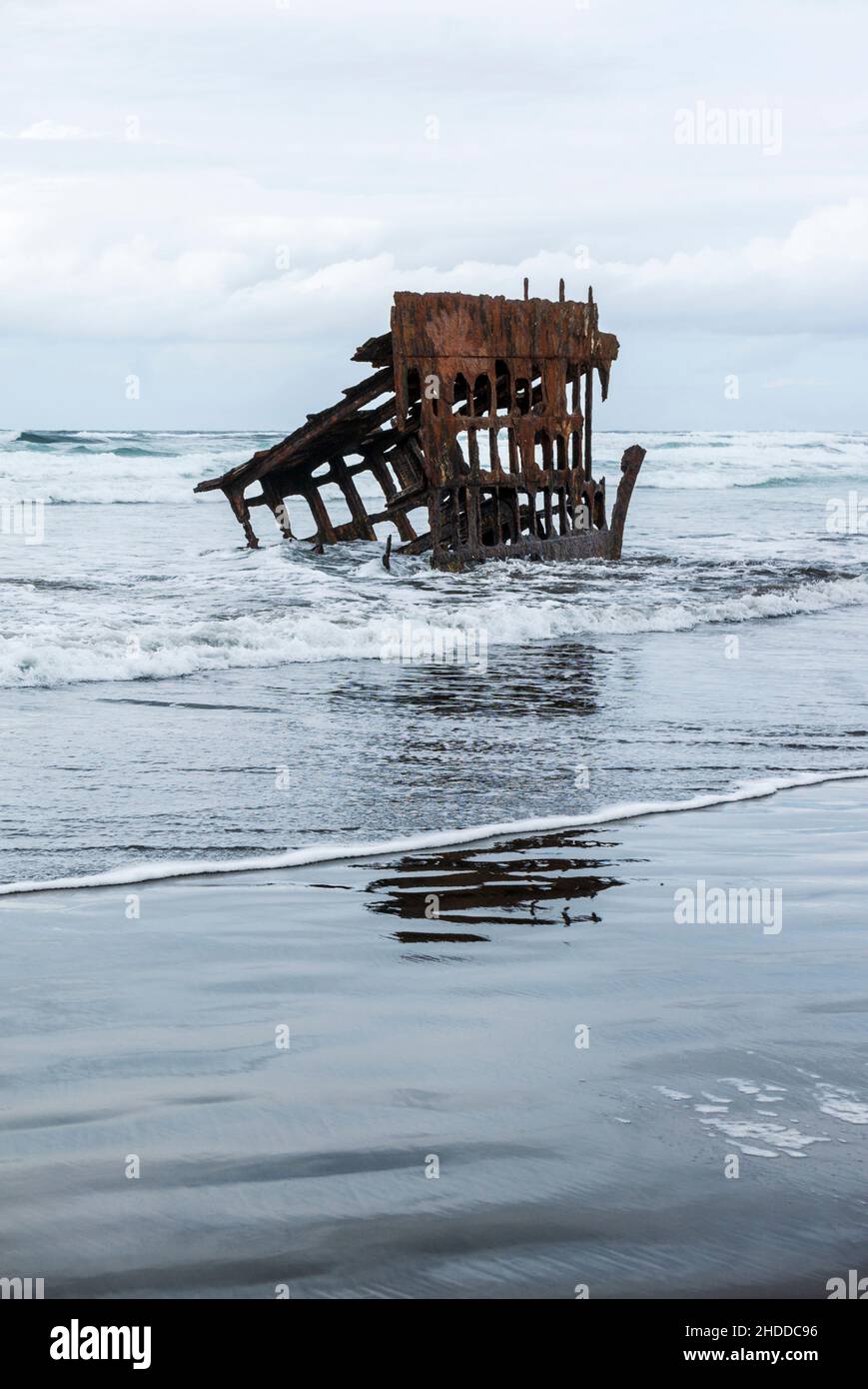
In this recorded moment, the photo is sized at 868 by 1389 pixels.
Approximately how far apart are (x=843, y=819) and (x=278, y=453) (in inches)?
532

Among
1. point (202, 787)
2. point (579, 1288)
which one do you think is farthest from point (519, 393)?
point (579, 1288)

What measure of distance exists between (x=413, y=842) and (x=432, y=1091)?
8.19ft

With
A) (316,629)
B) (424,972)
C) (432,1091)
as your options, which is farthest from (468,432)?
(432,1091)

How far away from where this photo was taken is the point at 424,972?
3.93 meters

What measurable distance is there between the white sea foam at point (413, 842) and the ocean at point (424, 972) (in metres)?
0.03

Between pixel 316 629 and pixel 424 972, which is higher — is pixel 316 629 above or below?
above

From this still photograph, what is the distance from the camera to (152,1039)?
341cm

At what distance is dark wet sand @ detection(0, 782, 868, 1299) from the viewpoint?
2453 millimetres

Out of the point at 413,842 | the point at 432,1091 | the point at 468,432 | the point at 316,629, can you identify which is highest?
the point at 468,432

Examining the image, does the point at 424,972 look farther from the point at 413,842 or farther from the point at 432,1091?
the point at 413,842

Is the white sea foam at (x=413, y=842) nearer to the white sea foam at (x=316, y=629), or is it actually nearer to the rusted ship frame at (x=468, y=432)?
the white sea foam at (x=316, y=629)

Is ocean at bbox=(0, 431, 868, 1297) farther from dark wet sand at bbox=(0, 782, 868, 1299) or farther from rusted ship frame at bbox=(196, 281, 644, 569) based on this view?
rusted ship frame at bbox=(196, 281, 644, 569)

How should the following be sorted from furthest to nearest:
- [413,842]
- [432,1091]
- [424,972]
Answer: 1. [413,842]
2. [424,972]
3. [432,1091]

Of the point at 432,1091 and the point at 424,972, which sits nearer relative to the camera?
the point at 432,1091
